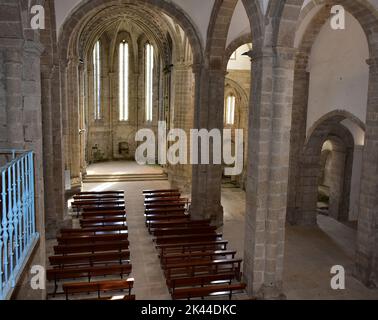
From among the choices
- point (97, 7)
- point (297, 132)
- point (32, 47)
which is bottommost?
point (297, 132)

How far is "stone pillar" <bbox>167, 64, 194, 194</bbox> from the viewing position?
17.7 metres

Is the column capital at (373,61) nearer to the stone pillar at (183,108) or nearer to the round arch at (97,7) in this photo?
the round arch at (97,7)

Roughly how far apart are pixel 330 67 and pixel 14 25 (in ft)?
33.0

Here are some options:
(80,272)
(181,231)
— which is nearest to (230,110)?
(181,231)

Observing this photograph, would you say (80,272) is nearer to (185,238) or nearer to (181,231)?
(185,238)

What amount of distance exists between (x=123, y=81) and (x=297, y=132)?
610 inches

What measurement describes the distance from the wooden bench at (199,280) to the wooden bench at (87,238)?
2844 millimetres

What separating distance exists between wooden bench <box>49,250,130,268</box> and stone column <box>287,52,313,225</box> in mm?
6919

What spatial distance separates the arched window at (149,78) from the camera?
2489cm

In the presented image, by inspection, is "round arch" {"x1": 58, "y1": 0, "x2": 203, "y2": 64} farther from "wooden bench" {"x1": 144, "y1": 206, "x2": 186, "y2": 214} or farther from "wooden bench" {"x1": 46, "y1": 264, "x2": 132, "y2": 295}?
"wooden bench" {"x1": 46, "y1": 264, "x2": 132, "y2": 295}

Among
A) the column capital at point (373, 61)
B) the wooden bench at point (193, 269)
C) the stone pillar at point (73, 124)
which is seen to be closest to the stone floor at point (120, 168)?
the stone pillar at point (73, 124)

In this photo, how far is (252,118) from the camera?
8.10 m

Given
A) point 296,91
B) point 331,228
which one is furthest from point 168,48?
point 331,228

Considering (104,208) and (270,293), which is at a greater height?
(104,208)
